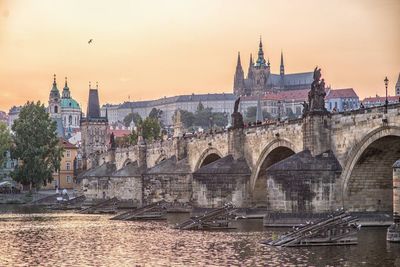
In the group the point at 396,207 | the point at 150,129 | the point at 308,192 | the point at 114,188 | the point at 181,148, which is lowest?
the point at 396,207

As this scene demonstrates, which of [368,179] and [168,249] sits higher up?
[368,179]

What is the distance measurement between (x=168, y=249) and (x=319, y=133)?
1642cm

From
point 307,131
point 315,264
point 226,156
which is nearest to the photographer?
point 315,264

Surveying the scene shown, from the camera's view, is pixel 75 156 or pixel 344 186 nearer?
pixel 344 186

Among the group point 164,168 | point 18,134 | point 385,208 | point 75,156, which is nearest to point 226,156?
point 164,168

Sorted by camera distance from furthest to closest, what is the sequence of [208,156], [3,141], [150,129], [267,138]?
1. [150,129]
2. [3,141]
3. [208,156]
4. [267,138]

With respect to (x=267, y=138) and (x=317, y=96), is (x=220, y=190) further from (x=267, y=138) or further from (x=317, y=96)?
(x=317, y=96)

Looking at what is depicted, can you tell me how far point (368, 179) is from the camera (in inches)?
1889

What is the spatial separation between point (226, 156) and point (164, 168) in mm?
13211

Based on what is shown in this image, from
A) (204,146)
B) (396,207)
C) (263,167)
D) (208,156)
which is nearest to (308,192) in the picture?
(396,207)

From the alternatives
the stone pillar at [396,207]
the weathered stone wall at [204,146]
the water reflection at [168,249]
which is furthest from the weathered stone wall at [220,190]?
the stone pillar at [396,207]

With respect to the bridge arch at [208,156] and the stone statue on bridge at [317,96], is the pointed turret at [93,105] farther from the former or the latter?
the stone statue on bridge at [317,96]

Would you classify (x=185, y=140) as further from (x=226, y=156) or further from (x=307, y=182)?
(x=307, y=182)

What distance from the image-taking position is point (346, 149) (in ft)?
158
